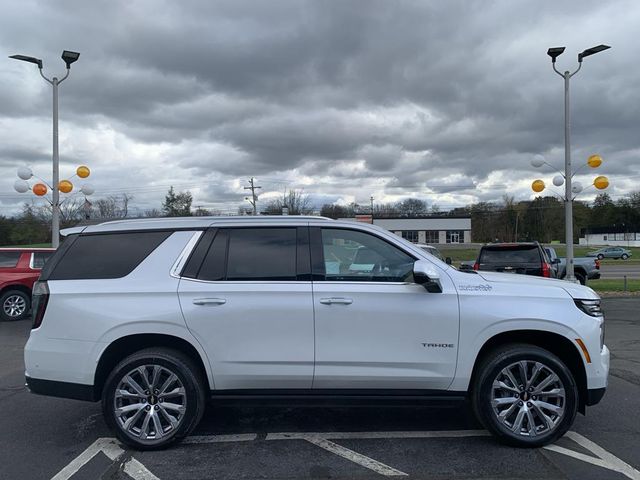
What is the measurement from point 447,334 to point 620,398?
285 cm

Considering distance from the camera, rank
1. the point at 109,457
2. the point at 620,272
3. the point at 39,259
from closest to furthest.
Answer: the point at 109,457 → the point at 39,259 → the point at 620,272

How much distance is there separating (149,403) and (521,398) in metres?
3.07

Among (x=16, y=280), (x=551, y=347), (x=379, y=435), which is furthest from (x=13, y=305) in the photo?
(x=551, y=347)

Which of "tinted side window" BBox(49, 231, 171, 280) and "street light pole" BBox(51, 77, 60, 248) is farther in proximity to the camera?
"street light pole" BBox(51, 77, 60, 248)

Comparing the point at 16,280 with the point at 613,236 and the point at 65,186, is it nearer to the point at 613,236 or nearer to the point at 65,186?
the point at 65,186

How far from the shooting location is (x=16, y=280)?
470 inches

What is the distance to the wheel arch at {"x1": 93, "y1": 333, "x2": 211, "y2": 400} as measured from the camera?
14.0 feet

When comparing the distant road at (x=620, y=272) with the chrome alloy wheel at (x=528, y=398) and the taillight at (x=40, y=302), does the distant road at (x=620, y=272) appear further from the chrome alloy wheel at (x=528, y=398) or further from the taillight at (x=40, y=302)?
the taillight at (x=40, y=302)

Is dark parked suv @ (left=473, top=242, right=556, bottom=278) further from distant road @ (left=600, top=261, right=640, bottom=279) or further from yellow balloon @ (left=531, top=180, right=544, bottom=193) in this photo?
distant road @ (left=600, top=261, right=640, bottom=279)

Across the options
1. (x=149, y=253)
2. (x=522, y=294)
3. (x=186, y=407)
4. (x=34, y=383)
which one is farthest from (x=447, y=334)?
(x=34, y=383)

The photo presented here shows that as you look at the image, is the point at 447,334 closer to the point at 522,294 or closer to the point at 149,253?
the point at 522,294

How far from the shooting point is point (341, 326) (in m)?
4.18

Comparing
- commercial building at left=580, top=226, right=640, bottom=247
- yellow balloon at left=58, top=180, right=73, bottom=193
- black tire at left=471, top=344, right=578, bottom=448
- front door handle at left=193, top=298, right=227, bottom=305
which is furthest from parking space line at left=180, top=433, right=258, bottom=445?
commercial building at left=580, top=226, right=640, bottom=247

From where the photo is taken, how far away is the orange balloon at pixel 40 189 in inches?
703
